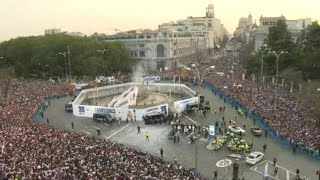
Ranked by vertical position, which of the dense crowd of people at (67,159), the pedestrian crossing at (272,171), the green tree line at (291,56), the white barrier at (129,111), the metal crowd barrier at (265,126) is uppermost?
the green tree line at (291,56)

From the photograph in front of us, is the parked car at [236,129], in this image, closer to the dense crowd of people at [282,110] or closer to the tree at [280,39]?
the dense crowd of people at [282,110]

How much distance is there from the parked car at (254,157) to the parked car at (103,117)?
1763cm

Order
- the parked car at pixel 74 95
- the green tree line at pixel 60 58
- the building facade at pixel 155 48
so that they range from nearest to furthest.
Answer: the parked car at pixel 74 95
the green tree line at pixel 60 58
the building facade at pixel 155 48

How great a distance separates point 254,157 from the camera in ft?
96.5

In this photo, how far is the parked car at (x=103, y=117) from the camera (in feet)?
141

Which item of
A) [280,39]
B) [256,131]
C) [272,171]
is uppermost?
[280,39]

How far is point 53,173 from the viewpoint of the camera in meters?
23.2

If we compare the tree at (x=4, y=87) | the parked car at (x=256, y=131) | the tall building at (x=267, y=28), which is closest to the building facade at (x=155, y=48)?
the tall building at (x=267, y=28)

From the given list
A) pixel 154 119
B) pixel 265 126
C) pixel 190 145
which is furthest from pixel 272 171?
pixel 154 119

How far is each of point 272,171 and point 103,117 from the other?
20.7m

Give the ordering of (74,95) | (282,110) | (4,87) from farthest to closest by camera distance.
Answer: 1. (4,87)
2. (74,95)
3. (282,110)

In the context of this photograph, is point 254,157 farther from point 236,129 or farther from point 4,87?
point 4,87

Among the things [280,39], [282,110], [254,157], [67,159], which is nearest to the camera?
[67,159]

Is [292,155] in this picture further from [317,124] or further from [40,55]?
[40,55]
